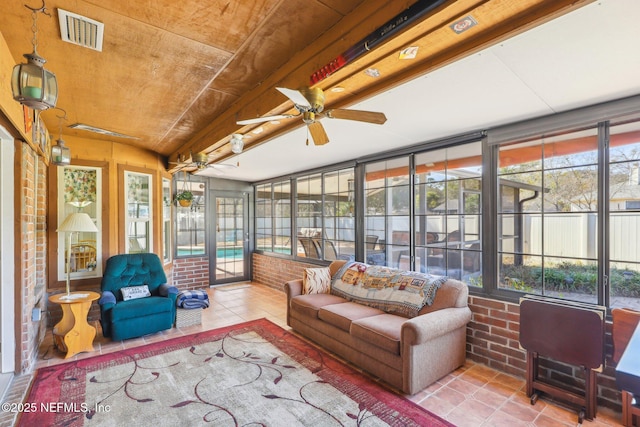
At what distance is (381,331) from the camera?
2.70 m

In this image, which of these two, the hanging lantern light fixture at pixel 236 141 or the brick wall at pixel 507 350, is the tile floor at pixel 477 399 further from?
the hanging lantern light fixture at pixel 236 141

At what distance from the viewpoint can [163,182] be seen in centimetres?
533

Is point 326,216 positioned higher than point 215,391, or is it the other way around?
point 326,216

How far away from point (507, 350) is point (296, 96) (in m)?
2.93

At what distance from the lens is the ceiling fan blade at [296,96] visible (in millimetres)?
1677

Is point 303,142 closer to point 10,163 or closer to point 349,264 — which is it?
point 349,264

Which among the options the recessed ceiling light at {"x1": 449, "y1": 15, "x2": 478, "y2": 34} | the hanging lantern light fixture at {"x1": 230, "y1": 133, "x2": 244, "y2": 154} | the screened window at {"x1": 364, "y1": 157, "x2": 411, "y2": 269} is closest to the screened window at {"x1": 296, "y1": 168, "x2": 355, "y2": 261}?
the screened window at {"x1": 364, "y1": 157, "x2": 411, "y2": 269}

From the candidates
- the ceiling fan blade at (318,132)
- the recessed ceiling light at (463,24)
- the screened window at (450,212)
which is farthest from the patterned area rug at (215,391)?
the recessed ceiling light at (463,24)

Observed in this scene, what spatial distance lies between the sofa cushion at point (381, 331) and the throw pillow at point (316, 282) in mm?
1154

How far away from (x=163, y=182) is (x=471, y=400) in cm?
528

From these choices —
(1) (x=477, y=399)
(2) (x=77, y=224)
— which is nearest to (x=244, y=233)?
(2) (x=77, y=224)

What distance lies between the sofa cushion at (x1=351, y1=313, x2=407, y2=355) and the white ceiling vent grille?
9.53 ft

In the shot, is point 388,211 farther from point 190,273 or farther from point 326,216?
point 190,273

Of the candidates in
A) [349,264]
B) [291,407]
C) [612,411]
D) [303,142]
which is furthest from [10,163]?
[612,411]
